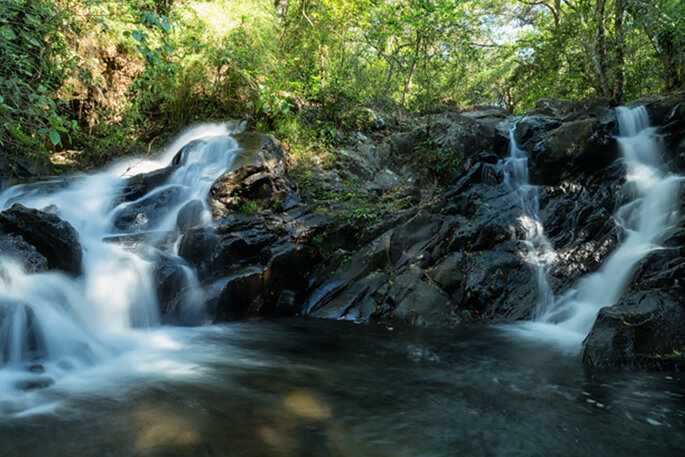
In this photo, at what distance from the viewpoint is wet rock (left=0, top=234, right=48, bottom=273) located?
14.9ft

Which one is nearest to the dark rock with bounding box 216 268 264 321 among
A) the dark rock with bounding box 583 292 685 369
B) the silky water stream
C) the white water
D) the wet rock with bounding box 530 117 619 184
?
the silky water stream

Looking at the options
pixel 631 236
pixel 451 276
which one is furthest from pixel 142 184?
pixel 631 236

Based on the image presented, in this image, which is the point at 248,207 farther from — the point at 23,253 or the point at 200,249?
the point at 23,253

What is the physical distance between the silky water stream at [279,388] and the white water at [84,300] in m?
0.02

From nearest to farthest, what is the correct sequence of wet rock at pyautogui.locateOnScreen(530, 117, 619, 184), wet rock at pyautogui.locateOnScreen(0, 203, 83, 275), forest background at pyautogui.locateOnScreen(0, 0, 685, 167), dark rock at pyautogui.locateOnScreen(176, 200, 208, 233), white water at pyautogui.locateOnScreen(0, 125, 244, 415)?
white water at pyautogui.locateOnScreen(0, 125, 244, 415)
wet rock at pyautogui.locateOnScreen(0, 203, 83, 275)
dark rock at pyautogui.locateOnScreen(176, 200, 208, 233)
wet rock at pyautogui.locateOnScreen(530, 117, 619, 184)
forest background at pyautogui.locateOnScreen(0, 0, 685, 167)

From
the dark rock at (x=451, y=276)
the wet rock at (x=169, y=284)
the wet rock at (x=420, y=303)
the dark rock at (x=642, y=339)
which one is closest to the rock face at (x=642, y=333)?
the dark rock at (x=642, y=339)

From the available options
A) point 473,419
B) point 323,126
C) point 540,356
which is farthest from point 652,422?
point 323,126

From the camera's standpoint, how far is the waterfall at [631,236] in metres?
5.48

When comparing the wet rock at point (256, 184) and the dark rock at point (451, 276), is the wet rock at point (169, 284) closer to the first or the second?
the wet rock at point (256, 184)

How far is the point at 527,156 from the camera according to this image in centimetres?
886

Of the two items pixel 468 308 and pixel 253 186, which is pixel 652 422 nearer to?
pixel 468 308

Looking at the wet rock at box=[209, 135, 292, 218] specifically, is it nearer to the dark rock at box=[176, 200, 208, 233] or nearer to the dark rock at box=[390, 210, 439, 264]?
the dark rock at box=[176, 200, 208, 233]

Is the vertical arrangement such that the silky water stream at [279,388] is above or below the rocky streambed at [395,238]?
below

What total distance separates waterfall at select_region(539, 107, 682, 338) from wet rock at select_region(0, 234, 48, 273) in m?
7.13
